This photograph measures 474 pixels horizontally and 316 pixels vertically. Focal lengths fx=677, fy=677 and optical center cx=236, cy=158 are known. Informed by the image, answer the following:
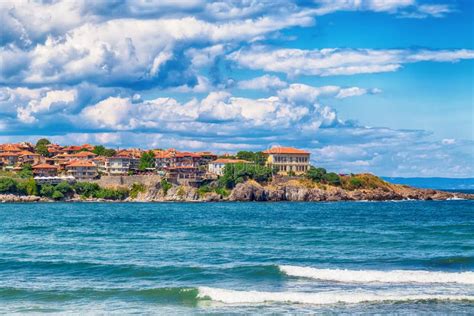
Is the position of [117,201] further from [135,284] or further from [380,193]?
[135,284]

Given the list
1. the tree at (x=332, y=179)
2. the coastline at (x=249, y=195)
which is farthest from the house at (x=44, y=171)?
the tree at (x=332, y=179)

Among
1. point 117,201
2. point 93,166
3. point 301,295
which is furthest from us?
point 93,166

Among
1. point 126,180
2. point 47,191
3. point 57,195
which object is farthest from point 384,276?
point 47,191

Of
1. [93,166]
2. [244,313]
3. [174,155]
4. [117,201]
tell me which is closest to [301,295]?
[244,313]

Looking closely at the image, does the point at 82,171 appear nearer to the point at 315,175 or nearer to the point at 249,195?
the point at 249,195

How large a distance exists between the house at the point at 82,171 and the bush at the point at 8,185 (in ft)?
54.5

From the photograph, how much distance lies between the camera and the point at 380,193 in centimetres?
16275

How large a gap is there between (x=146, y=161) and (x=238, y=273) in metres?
155

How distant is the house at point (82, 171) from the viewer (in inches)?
6570

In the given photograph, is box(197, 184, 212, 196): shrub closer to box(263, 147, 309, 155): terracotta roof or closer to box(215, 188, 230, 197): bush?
box(215, 188, 230, 197): bush

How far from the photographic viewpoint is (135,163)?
18725 cm

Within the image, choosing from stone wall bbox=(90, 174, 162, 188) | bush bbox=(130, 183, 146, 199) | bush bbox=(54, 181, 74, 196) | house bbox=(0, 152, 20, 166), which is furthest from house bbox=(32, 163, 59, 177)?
bush bbox=(130, 183, 146, 199)

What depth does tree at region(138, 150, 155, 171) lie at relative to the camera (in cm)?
18362

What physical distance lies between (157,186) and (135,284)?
12814 cm
